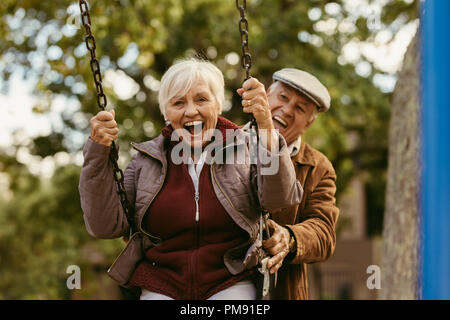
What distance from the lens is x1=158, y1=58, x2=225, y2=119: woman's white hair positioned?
2.46 metres

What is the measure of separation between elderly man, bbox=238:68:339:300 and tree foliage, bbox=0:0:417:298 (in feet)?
13.8

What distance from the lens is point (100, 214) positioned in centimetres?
240

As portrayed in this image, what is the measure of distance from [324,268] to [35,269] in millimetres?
10749

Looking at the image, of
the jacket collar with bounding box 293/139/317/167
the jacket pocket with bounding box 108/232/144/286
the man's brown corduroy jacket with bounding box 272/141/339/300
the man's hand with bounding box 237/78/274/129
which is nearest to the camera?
the man's hand with bounding box 237/78/274/129

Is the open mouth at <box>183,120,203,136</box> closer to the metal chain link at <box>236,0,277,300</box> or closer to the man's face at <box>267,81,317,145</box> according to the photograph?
the metal chain link at <box>236,0,277,300</box>

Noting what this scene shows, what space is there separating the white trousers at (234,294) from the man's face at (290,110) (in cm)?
90

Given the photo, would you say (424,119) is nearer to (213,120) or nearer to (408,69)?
(213,120)

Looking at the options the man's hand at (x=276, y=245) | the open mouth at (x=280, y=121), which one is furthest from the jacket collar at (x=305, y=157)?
the man's hand at (x=276, y=245)

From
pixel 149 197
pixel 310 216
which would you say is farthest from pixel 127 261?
pixel 310 216

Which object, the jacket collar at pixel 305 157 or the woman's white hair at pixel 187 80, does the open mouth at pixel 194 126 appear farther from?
the jacket collar at pixel 305 157

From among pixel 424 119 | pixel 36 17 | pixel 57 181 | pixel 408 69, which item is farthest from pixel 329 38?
pixel 424 119

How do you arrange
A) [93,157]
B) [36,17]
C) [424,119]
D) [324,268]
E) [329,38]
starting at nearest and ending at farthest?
[93,157], [424,119], [36,17], [329,38], [324,268]

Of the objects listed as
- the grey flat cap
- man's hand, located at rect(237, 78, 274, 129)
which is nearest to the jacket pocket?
man's hand, located at rect(237, 78, 274, 129)

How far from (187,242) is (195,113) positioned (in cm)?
51
